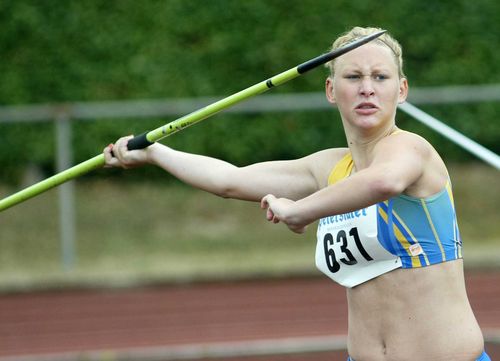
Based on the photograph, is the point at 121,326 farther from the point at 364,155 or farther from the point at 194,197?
the point at 364,155

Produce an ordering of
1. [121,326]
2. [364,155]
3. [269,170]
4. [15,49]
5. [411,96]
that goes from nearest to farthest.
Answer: [364,155]
[269,170]
[121,326]
[411,96]
[15,49]

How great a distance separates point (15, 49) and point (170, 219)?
8.30ft

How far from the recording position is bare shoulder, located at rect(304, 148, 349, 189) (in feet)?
12.6

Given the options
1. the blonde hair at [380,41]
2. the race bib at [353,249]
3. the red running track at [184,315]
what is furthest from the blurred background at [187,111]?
the blonde hair at [380,41]

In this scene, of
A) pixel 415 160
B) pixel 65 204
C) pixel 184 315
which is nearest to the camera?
pixel 415 160

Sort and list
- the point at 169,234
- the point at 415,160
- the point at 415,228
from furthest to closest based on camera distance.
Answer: the point at 169,234 < the point at 415,228 < the point at 415,160

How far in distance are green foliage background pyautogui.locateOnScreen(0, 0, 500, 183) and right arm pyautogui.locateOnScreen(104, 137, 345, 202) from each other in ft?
27.4

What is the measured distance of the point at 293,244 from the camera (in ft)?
40.7

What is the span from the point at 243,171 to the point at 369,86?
723 millimetres

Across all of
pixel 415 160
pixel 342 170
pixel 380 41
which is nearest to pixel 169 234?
pixel 342 170

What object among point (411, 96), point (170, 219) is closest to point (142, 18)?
point (170, 219)

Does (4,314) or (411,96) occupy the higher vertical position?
(411,96)

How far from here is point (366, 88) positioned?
3.49m

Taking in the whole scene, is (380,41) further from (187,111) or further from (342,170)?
(187,111)
